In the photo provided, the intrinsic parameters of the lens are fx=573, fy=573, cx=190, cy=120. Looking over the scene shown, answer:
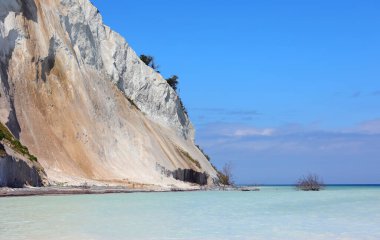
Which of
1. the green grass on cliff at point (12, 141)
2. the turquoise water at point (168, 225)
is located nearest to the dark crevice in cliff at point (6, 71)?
the green grass on cliff at point (12, 141)

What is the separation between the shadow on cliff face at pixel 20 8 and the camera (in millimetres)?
44188

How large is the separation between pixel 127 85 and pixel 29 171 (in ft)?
91.5

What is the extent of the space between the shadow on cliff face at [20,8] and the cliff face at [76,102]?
8cm

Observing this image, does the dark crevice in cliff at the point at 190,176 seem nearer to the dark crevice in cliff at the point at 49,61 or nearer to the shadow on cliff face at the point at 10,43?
the dark crevice in cliff at the point at 49,61

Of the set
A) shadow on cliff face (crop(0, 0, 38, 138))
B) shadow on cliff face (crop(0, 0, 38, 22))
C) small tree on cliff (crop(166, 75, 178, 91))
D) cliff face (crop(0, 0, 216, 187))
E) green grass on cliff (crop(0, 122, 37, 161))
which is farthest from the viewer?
small tree on cliff (crop(166, 75, 178, 91))

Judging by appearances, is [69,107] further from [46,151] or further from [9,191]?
[9,191]

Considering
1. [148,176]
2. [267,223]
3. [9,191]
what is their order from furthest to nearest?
1. [148,176]
2. [9,191]
3. [267,223]

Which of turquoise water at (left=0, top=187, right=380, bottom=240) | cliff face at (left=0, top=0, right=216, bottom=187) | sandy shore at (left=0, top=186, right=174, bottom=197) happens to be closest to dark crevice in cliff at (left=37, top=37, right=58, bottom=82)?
cliff face at (left=0, top=0, right=216, bottom=187)

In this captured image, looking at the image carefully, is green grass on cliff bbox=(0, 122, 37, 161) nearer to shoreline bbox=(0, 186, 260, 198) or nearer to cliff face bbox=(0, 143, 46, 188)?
cliff face bbox=(0, 143, 46, 188)

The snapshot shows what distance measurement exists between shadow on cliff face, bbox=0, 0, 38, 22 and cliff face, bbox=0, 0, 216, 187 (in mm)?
80

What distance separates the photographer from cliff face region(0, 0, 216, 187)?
4209 centimetres

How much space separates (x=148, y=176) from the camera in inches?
1912

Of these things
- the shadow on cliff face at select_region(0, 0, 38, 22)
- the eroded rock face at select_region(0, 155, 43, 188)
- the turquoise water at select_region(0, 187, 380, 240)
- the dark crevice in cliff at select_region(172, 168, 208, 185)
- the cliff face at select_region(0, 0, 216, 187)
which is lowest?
the turquoise water at select_region(0, 187, 380, 240)

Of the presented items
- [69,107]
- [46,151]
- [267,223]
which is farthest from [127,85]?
[267,223]
